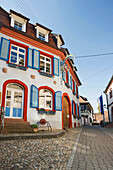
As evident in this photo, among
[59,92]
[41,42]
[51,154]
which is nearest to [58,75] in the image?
[59,92]

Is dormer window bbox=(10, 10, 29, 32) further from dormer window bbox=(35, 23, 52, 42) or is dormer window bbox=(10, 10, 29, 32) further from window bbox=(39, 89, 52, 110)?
window bbox=(39, 89, 52, 110)

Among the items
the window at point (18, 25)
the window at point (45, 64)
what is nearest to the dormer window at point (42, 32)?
the window at point (18, 25)

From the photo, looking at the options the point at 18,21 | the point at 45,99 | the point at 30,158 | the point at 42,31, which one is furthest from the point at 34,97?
the point at 30,158

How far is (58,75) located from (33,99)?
3.48 metres

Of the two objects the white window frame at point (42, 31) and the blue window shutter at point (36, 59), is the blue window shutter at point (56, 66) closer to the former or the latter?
the blue window shutter at point (36, 59)

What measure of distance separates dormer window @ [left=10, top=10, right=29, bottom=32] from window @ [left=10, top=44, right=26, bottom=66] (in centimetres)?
177

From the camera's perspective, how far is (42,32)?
13617 mm

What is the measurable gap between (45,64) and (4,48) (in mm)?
3685

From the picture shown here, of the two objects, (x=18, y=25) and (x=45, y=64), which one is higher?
(x=18, y=25)

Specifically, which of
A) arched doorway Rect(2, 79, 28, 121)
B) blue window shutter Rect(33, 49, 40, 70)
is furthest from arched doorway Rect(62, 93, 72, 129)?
arched doorway Rect(2, 79, 28, 121)

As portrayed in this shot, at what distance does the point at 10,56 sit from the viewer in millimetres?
11039

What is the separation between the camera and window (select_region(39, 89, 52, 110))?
11695 mm

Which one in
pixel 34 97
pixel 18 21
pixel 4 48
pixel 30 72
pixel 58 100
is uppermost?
pixel 18 21

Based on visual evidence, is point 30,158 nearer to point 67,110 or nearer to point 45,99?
point 45,99
